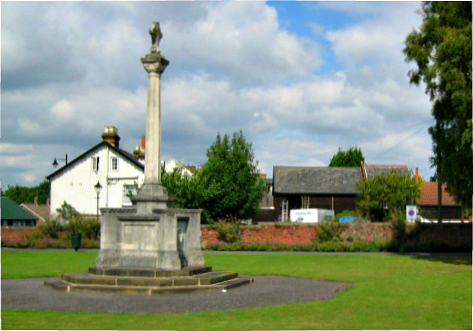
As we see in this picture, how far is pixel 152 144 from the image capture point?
1791cm

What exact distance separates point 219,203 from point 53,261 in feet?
76.2

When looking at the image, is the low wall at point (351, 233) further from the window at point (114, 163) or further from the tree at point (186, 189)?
the window at point (114, 163)

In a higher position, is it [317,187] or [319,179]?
[319,179]

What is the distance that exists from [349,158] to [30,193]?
80.5 meters

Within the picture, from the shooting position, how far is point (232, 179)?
52688 mm

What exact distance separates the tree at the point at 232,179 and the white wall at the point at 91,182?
9.25 meters

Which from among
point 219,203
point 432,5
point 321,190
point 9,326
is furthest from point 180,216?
point 321,190

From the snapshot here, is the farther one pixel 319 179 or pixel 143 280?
pixel 319 179

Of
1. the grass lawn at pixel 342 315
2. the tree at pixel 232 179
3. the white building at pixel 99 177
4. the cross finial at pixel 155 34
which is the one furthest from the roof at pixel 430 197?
the cross finial at pixel 155 34

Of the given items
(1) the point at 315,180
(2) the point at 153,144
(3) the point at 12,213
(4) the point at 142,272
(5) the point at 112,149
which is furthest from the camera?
(3) the point at 12,213

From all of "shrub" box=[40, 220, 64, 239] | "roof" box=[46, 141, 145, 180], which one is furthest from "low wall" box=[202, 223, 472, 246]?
"roof" box=[46, 141, 145, 180]

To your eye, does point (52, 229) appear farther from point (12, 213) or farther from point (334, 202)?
point (334, 202)

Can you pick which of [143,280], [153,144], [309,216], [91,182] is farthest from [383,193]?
[143,280]

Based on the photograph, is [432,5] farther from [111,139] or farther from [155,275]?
[111,139]
